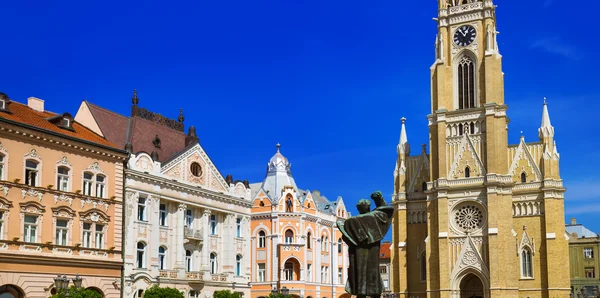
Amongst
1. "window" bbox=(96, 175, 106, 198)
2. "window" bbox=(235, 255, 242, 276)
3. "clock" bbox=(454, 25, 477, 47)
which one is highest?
"clock" bbox=(454, 25, 477, 47)

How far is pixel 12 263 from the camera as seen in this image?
39062 millimetres

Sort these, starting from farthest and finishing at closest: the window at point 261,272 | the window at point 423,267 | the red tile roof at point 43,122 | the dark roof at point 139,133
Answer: the window at point 261,272, the window at point 423,267, the dark roof at point 139,133, the red tile roof at point 43,122

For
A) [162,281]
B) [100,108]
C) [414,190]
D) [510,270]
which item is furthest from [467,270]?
[100,108]

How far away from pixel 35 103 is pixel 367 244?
118ft

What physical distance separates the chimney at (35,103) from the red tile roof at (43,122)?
42 cm

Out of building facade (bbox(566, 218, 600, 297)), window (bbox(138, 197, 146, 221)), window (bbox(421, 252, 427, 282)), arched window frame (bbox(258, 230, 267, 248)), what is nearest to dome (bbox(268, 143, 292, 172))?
arched window frame (bbox(258, 230, 267, 248))

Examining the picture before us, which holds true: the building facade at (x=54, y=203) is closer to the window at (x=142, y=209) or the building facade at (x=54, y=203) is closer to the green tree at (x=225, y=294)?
the window at (x=142, y=209)

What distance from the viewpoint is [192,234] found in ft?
176

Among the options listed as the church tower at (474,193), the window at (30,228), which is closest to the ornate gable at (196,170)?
the window at (30,228)

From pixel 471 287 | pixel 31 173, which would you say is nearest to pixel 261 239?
pixel 471 287

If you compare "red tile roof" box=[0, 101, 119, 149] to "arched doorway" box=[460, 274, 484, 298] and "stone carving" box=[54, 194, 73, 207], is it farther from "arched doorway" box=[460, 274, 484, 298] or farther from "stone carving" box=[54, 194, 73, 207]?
"arched doorway" box=[460, 274, 484, 298]

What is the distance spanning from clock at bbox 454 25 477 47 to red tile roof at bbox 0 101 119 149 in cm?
3893

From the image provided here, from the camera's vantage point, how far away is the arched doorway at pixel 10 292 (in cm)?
3897

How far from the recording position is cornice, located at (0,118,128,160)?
40.1 m
